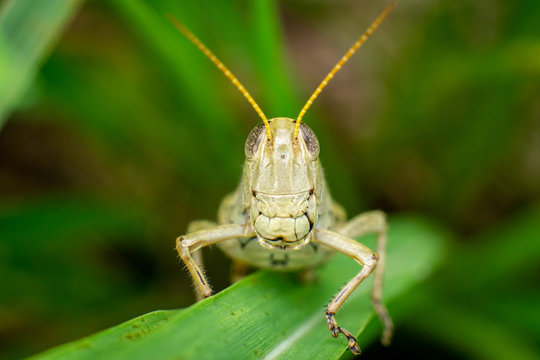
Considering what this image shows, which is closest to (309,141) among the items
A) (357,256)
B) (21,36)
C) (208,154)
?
(357,256)

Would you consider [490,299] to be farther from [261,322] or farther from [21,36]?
[21,36]

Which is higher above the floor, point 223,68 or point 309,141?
point 223,68

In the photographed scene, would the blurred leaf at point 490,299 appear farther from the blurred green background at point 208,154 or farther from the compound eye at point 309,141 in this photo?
the compound eye at point 309,141

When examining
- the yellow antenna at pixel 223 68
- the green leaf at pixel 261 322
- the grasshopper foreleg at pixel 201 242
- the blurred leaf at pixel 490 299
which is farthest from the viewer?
the blurred leaf at pixel 490 299

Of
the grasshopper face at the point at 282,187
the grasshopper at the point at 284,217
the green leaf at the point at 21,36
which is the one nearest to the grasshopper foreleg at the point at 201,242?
the grasshopper at the point at 284,217

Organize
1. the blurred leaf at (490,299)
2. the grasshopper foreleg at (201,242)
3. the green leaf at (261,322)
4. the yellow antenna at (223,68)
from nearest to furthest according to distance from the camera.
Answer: the green leaf at (261,322) → the yellow antenna at (223,68) → the grasshopper foreleg at (201,242) → the blurred leaf at (490,299)

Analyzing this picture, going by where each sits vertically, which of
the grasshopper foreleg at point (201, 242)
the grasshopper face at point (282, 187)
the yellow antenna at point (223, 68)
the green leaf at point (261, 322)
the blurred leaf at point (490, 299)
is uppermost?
the yellow antenna at point (223, 68)

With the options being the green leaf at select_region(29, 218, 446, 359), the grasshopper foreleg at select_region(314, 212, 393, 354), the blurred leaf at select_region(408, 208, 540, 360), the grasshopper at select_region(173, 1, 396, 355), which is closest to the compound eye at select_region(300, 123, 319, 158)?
the grasshopper at select_region(173, 1, 396, 355)

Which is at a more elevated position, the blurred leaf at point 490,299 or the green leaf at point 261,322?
the green leaf at point 261,322
